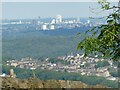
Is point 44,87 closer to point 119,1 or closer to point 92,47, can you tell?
point 92,47

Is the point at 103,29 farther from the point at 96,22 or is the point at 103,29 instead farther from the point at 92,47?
the point at 96,22

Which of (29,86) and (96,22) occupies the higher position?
(96,22)

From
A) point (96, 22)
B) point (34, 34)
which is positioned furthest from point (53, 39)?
point (96, 22)

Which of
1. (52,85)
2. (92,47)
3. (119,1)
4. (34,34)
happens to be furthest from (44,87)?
(34,34)

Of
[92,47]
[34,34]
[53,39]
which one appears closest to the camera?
[92,47]

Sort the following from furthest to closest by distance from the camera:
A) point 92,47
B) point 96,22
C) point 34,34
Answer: point 34,34, point 96,22, point 92,47

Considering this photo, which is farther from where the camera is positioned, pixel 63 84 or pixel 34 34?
pixel 34 34
